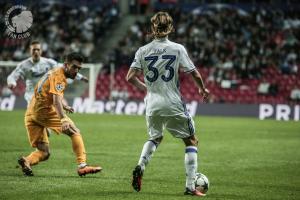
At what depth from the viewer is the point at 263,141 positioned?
60.0ft

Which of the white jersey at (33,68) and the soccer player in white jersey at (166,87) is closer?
the soccer player in white jersey at (166,87)

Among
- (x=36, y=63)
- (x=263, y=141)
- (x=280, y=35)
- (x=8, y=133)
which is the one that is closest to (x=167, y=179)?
(x=36, y=63)

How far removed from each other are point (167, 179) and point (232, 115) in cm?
1935

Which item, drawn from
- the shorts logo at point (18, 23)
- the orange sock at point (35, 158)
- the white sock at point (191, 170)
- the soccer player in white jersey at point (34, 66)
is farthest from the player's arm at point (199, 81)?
the soccer player in white jersey at point (34, 66)

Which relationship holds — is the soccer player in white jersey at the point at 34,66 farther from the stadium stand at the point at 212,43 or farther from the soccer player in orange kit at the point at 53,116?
the stadium stand at the point at 212,43

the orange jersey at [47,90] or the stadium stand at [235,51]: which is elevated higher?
the stadium stand at [235,51]

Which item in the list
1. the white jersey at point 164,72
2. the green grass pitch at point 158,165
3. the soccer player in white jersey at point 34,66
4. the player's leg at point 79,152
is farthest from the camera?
the soccer player in white jersey at point 34,66

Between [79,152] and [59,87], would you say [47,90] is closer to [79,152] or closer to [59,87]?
[59,87]

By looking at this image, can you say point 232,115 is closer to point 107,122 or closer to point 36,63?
point 107,122

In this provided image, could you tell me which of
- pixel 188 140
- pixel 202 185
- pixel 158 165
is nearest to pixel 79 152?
pixel 188 140

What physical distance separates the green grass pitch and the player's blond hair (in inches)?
86.0

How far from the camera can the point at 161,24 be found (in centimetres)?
900

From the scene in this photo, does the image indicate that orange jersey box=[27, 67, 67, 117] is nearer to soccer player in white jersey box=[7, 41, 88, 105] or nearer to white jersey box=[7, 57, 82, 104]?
soccer player in white jersey box=[7, 41, 88, 105]

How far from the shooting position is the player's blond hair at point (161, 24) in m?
8.96
